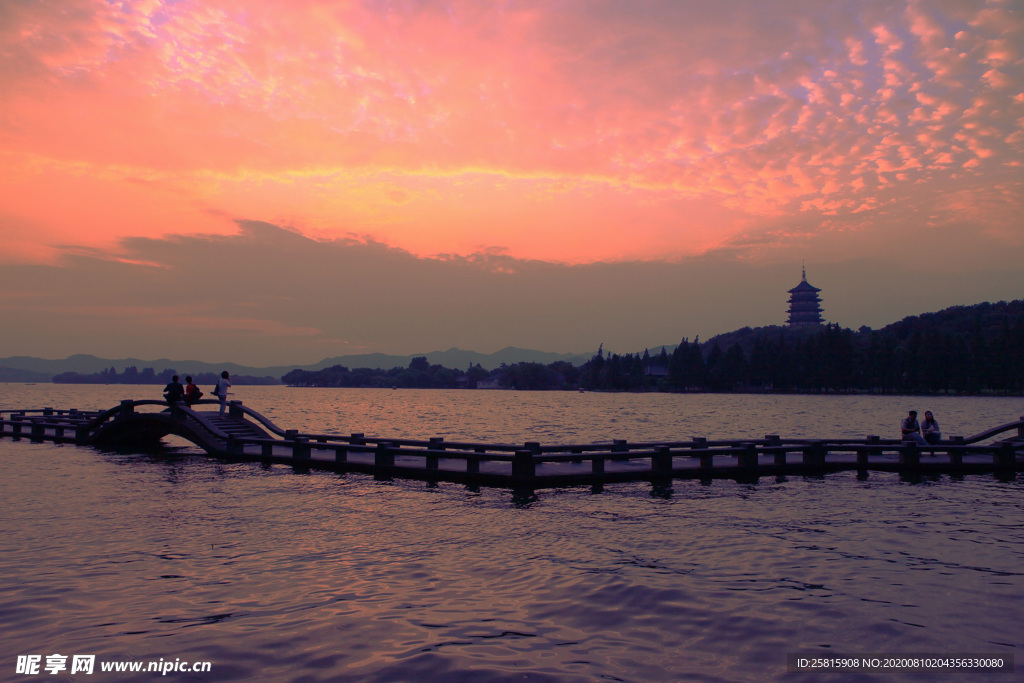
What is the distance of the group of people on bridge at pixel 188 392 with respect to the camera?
2889 cm

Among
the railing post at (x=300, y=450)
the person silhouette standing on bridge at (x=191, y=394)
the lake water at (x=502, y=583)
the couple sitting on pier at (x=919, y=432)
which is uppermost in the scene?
the person silhouette standing on bridge at (x=191, y=394)

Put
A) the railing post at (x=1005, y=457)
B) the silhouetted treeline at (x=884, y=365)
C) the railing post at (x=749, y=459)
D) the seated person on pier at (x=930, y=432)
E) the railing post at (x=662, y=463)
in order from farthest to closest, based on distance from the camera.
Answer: the silhouetted treeline at (x=884, y=365)
the seated person on pier at (x=930, y=432)
the railing post at (x=1005, y=457)
the railing post at (x=749, y=459)
the railing post at (x=662, y=463)

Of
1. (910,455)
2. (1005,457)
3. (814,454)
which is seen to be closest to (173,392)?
(814,454)

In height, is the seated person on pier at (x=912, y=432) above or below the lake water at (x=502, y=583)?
above

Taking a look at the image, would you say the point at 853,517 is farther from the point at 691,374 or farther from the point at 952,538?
the point at 691,374

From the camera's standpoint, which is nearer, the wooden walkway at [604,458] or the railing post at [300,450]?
the wooden walkway at [604,458]

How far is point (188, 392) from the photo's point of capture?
101 feet

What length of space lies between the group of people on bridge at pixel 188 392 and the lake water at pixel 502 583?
10.1m

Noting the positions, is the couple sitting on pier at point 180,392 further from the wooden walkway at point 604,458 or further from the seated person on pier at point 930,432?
the seated person on pier at point 930,432

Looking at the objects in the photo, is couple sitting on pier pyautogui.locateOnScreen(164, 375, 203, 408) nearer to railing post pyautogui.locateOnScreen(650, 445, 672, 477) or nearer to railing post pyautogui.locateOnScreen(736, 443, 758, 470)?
railing post pyautogui.locateOnScreen(650, 445, 672, 477)

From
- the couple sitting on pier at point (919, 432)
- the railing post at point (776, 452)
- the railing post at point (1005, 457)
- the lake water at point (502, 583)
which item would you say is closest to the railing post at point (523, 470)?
the lake water at point (502, 583)

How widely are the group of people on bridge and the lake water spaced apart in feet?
33.0

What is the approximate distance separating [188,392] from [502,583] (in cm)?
2619

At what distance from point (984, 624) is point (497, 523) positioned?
9.76 metres
